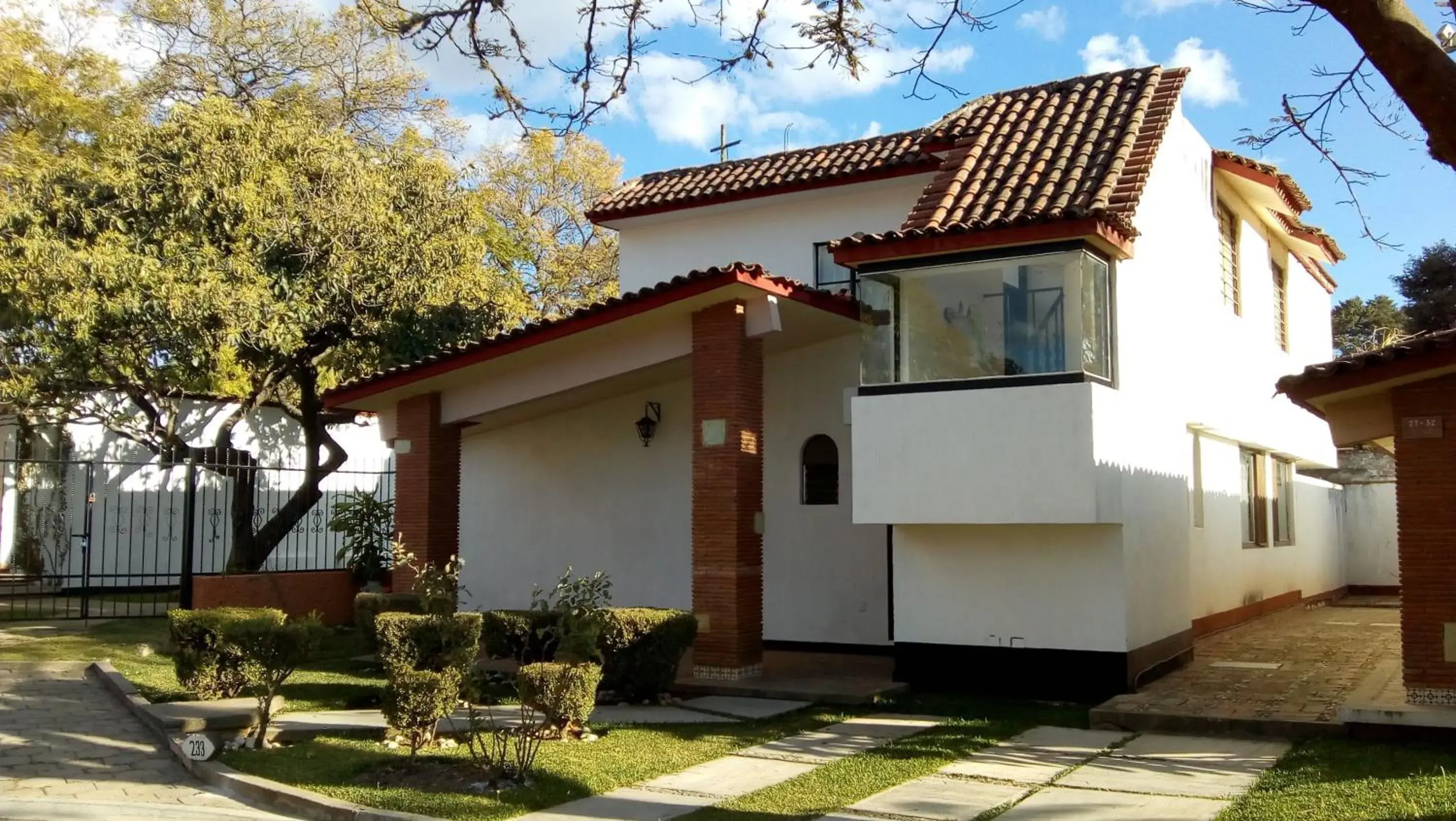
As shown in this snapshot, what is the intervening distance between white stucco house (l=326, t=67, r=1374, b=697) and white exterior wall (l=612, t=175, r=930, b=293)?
43mm

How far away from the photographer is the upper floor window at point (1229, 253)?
15727 millimetres

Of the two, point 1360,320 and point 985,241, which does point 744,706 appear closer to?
point 985,241

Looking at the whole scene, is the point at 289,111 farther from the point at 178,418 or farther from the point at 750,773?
the point at 750,773

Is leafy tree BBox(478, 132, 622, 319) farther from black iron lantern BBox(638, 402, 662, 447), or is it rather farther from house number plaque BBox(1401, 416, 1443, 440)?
house number plaque BBox(1401, 416, 1443, 440)

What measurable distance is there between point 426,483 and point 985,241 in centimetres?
732

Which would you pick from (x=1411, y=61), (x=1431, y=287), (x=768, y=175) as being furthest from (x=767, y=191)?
(x=1431, y=287)

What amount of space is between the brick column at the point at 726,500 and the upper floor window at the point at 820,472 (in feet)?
8.03

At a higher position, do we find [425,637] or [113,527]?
[113,527]

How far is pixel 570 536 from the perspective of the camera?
53.4 ft

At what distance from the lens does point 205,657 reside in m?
10.4

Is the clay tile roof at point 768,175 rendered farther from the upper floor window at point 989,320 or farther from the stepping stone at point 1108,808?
the stepping stone at point 1108,808

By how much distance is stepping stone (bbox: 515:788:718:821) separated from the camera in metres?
7.05

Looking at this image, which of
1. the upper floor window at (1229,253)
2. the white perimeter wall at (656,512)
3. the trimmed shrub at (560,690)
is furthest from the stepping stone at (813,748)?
the upper floor window at (1229,253)

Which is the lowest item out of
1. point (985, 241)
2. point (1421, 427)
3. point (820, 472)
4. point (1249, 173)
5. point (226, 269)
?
point (820, 472)
